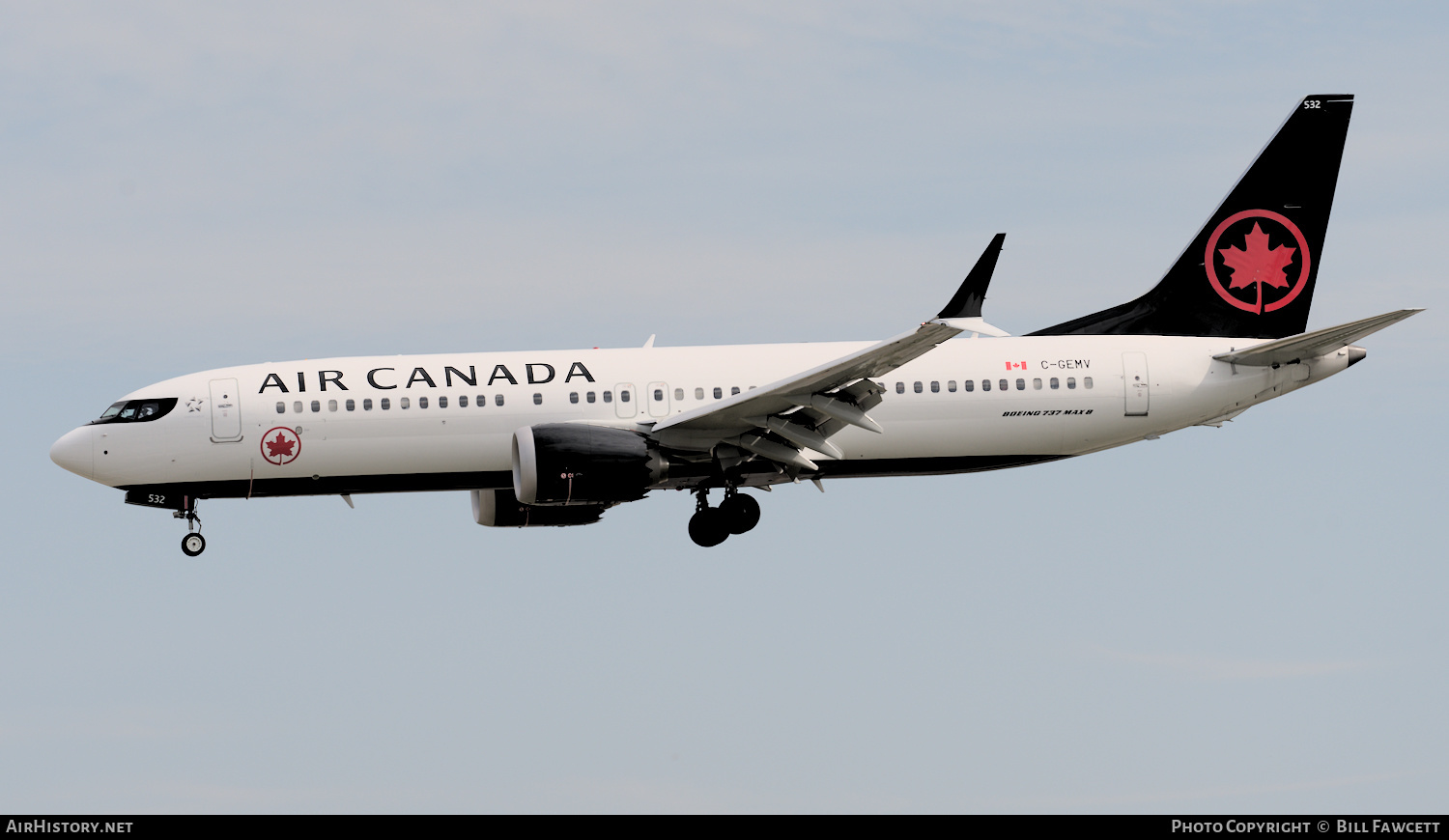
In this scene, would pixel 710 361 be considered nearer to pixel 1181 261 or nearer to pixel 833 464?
pixel 833 464

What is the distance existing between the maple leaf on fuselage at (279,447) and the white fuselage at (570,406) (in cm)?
2

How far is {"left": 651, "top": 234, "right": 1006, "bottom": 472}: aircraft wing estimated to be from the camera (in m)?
24.3

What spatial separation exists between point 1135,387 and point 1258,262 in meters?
4.73

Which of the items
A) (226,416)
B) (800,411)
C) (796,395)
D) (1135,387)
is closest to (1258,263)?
(1135,387)

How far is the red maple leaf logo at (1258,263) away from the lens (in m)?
31.0

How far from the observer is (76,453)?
90.1ft

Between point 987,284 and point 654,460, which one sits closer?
point 987,284

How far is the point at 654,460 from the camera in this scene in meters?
26.2

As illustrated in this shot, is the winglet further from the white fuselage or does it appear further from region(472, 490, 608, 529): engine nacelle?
region(472, 490, 608, 529): engine nacelle

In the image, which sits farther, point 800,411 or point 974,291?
point 800,411

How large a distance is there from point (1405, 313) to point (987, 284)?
8.81 meters

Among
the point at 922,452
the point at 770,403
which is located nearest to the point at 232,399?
the point at 770,403

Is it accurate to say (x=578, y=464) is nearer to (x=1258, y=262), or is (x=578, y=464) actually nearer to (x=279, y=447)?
(x=279, y=447)

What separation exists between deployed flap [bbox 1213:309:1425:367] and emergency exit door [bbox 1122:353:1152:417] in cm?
158
